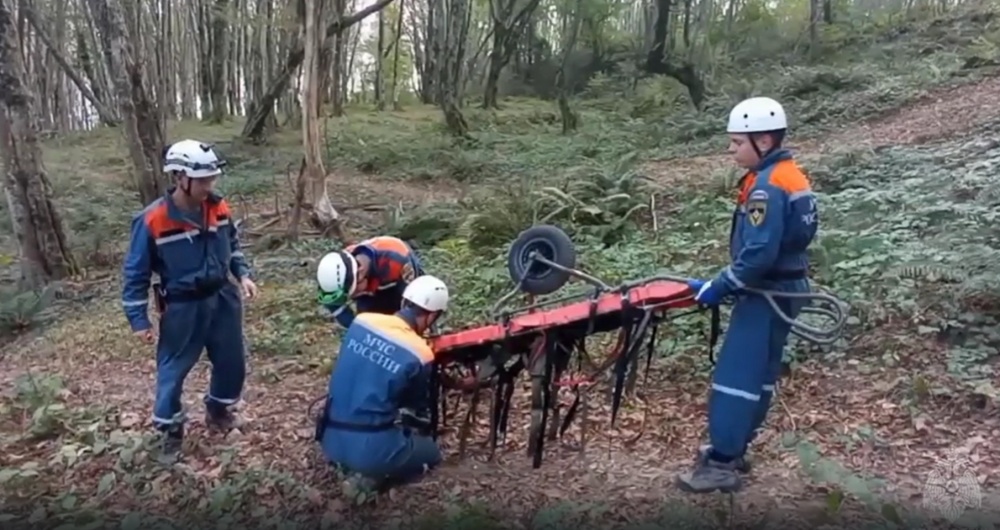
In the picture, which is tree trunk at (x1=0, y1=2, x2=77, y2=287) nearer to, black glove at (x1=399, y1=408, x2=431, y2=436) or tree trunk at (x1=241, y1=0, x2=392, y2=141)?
tree trunk at (x1=241, y1=0, x2=392, y2=141)

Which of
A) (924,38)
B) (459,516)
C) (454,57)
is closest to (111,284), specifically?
(459,516)

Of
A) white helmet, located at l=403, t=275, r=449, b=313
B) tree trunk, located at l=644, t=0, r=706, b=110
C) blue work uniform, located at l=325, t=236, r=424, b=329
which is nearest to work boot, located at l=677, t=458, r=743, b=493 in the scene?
white helmet, located at l=403, t=275, r=449, b=313

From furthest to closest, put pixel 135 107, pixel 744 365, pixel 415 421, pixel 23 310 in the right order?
pixel 135 107 → pixel 23 310 → pixel 415 421 → pixel 744 365

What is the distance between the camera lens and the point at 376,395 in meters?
4.66

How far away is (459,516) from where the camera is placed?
4.48 meters

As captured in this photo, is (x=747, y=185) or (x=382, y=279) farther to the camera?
(x=382, y=279)

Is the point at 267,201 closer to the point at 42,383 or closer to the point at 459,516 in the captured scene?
the point at 42,383

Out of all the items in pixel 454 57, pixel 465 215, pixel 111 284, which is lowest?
pixel 111 284

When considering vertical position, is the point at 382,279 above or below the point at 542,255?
below

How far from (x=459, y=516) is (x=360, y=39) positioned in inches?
1686

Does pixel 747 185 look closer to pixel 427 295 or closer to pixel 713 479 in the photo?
pixel 713 479

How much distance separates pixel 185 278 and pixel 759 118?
3.41m

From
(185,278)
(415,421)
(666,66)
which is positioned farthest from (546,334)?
(666,66)

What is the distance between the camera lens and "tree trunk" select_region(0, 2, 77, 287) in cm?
1031
